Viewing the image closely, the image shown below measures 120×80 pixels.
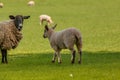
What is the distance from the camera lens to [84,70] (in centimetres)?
1407

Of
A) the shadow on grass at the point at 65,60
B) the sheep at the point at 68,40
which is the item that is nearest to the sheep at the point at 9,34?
the shadow on grass at the point at 65,60

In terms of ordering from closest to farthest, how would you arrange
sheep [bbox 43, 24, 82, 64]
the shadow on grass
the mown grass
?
the mown grass
sheep [bbox 43, 24, 82, 64]
the shadow on grass

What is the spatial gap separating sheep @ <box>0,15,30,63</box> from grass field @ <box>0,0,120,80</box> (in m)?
0.63

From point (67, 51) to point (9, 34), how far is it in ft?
20.6

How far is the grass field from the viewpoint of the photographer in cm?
1349

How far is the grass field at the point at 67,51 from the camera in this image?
13.5m

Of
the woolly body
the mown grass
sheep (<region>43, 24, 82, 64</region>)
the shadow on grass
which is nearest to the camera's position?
the mown grass

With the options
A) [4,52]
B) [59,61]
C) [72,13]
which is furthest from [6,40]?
[72,13]

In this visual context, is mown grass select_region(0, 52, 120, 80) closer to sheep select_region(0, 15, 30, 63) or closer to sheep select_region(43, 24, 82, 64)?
sheep select_region(43, 24, 82, 64)

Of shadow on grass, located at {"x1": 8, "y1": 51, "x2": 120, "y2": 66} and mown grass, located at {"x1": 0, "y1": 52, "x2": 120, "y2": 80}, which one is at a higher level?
mown grass, located at {"x1": 0, "y1": 52, "x2": 120, "y2": 80}

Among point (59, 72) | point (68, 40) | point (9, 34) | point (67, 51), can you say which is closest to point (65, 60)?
point (68, 40)

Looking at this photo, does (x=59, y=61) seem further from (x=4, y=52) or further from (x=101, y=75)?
(x=101, y=75)

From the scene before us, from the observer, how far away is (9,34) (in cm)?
1748

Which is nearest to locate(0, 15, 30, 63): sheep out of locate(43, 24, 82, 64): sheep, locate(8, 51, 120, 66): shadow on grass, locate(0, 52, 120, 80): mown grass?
locate(8, 51, 120, 66): shadow on grass
